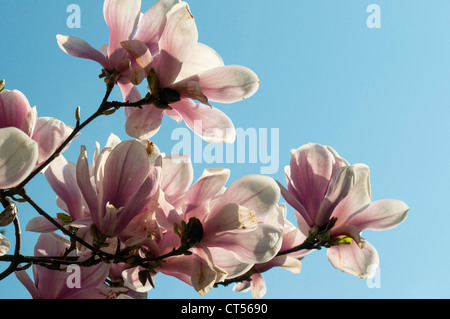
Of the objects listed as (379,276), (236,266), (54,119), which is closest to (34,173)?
(54,119)

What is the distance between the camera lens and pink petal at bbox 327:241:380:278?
98 cm

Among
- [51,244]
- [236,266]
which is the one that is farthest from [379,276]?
[51,244]

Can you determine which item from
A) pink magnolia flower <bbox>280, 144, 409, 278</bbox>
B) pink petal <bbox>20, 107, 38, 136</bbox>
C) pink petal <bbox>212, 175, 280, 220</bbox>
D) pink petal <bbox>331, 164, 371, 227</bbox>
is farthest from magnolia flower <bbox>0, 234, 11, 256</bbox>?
pink petal <bbox>331, 164, 371, 227</bbox>

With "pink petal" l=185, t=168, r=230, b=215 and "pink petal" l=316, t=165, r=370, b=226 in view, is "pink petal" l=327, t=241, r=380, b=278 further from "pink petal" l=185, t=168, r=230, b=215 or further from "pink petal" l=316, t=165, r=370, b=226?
"pink petal" l=185, t=168, r=230, b=215

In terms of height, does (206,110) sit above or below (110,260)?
above

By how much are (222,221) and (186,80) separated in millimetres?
258

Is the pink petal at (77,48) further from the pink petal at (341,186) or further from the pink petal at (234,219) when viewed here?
the pink petal at (341,186)

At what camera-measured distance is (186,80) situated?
0.83m

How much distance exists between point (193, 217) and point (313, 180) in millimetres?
303

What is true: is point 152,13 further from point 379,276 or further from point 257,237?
point 379,276

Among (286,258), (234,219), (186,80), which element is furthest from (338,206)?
(186,80)

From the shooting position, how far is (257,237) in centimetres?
79

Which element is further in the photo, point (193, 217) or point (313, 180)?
point (313, 180)
